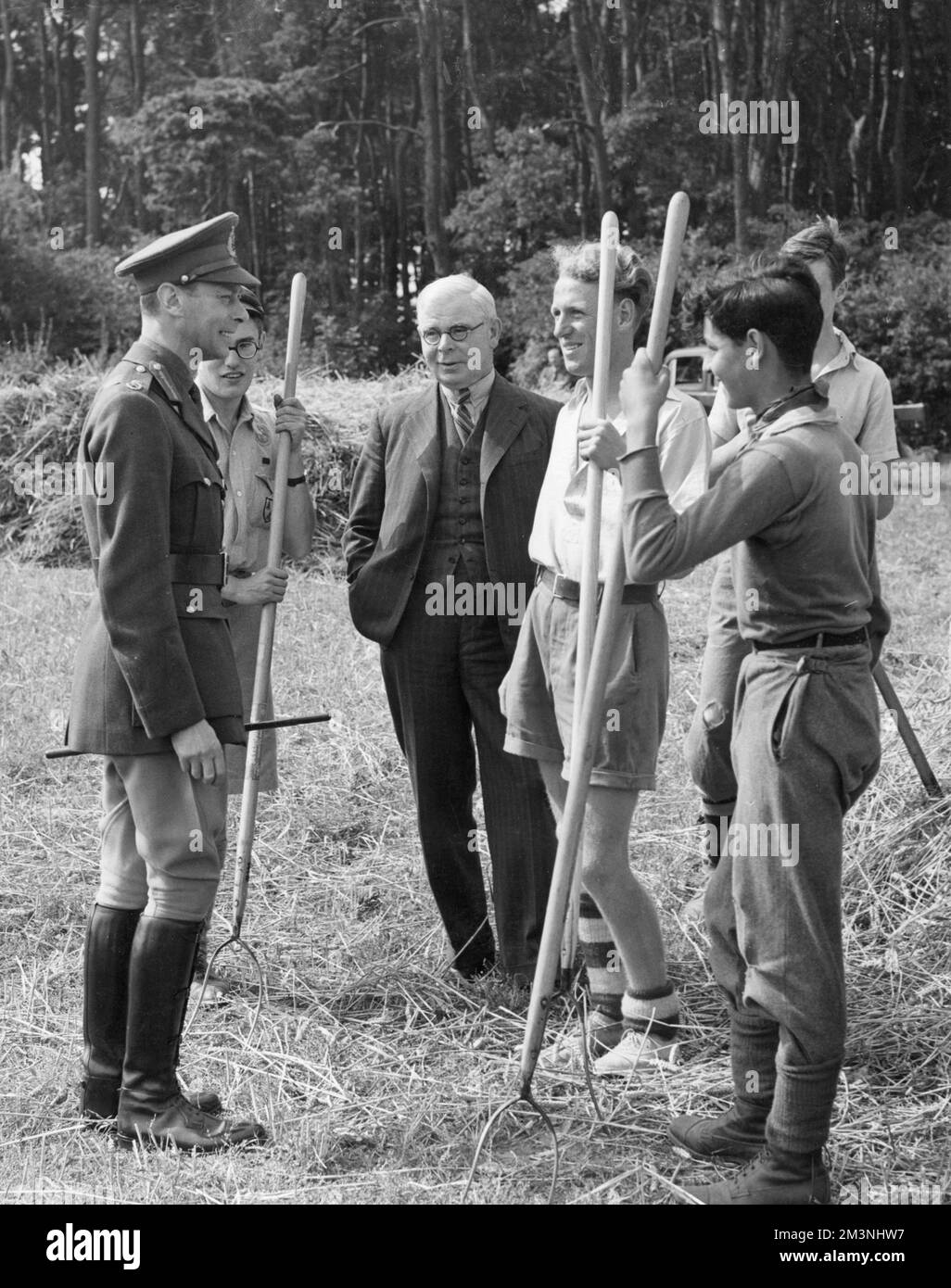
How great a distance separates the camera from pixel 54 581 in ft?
34.8

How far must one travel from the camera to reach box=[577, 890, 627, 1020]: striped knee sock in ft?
13.6

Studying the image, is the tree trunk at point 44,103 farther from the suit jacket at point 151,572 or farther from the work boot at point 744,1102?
the work boot at point 744,1102

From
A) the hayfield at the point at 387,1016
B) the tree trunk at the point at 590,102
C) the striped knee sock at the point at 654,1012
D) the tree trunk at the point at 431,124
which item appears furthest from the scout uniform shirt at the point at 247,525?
the tree trunk at the point at 431,124

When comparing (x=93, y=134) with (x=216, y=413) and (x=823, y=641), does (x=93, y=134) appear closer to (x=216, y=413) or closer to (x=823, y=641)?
(x=216, y=413)

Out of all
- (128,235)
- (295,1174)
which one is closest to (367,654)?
(295,1174)

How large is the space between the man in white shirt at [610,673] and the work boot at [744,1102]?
0.51m

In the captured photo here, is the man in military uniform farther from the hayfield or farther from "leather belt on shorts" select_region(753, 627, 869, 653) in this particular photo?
"leather belt on shorts" select_region(753, 627, 869, 653)

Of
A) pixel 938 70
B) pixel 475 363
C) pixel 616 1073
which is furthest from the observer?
pixel 938 70

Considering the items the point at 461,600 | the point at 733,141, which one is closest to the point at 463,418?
the point at 461,600

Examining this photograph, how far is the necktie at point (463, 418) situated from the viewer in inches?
176

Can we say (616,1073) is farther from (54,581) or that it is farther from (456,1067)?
(54,581)

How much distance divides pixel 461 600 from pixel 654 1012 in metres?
1.27

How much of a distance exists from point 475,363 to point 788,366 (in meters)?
1.43

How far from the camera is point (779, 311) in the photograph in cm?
298
